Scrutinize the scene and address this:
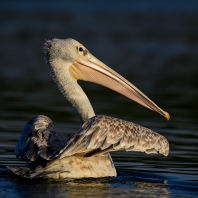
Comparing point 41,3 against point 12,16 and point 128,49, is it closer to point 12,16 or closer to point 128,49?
point 12,16

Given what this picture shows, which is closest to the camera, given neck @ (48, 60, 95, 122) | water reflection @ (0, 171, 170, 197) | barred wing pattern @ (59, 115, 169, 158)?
water reflection @ (0, 171, 170, 197)

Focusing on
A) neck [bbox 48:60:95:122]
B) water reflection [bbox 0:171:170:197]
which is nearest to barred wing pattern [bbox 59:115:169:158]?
water reflection [bbox 0:171:170:197]

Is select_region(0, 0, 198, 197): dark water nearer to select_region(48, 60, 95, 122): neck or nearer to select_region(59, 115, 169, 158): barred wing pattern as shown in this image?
select_region(59, 115, 169, 158): barred wing pattern

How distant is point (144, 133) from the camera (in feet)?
29.6

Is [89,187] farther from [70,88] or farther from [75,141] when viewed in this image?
[70,88]

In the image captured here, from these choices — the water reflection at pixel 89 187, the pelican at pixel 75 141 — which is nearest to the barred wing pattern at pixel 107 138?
the pelican at pixel 75 141

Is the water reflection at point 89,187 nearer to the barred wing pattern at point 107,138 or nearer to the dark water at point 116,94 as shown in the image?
the dark water at point 116,94

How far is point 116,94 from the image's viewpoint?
17188mm

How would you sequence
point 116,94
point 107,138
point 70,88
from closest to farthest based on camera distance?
point 107,138
point 70,88
point 116,94

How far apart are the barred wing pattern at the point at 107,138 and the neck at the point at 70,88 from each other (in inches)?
32.5

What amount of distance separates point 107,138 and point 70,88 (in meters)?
1.41

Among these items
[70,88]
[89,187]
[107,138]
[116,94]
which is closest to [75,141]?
[107,138]

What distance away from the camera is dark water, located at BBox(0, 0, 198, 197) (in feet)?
28.7

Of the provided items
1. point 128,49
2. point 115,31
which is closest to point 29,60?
point 128,49
